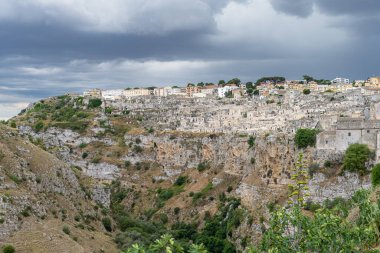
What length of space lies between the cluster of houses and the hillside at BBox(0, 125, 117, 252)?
7018 centimetres

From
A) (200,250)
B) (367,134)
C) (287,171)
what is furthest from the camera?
(287,171)

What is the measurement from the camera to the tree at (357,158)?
2024 inches

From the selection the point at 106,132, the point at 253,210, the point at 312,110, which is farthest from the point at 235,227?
the point at 106,132

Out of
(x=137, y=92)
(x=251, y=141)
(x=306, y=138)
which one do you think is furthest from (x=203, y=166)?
(x=137, y=92)

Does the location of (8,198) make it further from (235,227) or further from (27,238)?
(235,227)

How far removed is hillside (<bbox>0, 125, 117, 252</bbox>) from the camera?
36062mm

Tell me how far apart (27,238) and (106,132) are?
59.0 m

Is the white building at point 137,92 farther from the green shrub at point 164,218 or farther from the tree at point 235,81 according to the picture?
the green shrub at point 164,218

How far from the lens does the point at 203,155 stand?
81.8 m

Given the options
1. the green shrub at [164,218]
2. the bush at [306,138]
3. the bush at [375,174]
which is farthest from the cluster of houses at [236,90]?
the bush at [375,174]

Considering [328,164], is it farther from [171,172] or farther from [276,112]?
[171,172]

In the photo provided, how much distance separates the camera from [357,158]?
5147cm

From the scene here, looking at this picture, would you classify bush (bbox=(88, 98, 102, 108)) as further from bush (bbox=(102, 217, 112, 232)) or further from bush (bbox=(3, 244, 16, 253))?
bush (bbox=(3, 244, 16, 253))

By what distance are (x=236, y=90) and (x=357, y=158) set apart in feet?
255
